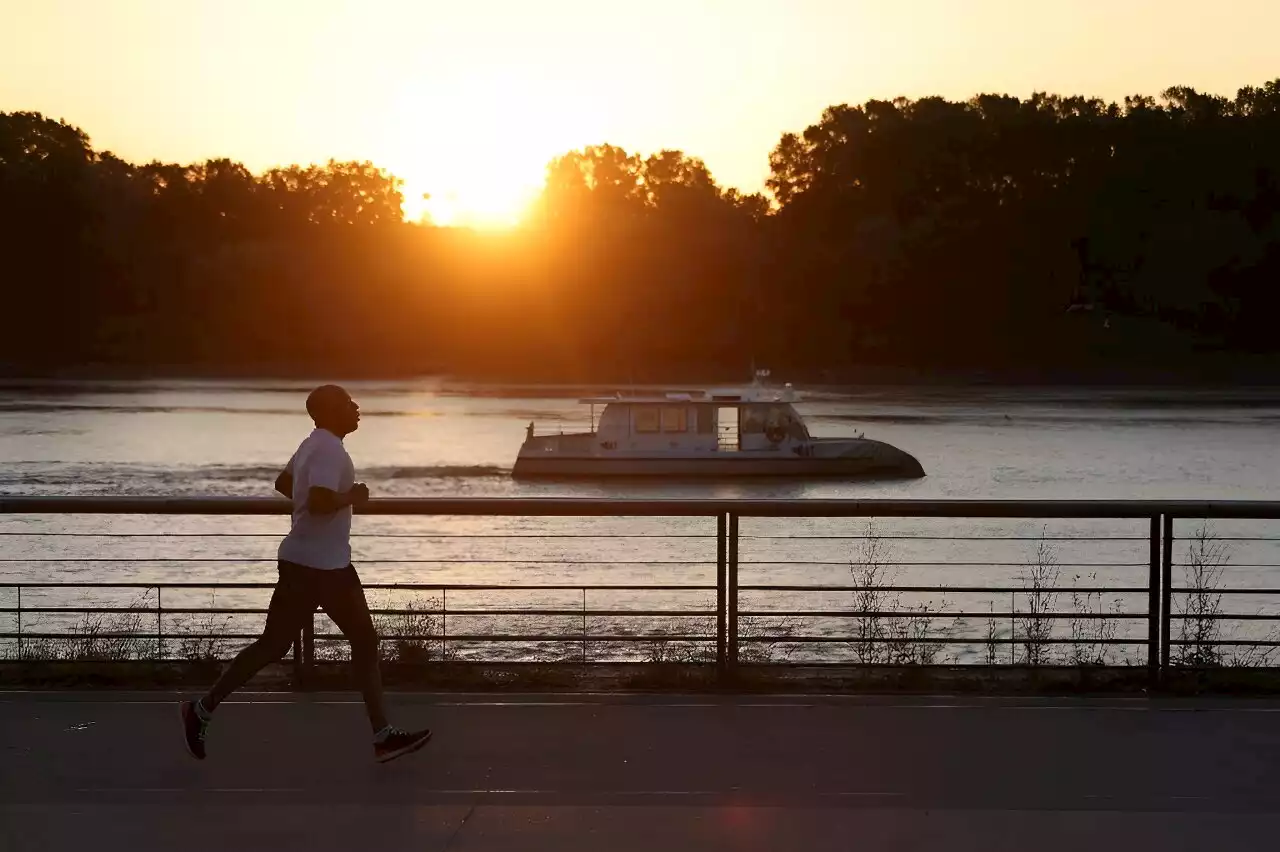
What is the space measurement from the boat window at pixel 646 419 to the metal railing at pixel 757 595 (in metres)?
15.9

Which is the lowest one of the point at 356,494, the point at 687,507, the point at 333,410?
the point at 687,507

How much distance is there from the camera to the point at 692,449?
185 feet

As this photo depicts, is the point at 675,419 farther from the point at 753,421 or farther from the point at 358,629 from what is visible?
the point at 358,629

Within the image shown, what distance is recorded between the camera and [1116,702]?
26.3 feet

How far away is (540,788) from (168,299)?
366ft

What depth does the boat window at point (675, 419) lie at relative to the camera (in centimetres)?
5753

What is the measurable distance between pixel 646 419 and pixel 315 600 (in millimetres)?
50670

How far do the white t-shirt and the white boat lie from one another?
4800cm

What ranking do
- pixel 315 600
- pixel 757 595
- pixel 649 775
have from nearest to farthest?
pixel 649 775 < pixel 315 600 < pixel 757 595

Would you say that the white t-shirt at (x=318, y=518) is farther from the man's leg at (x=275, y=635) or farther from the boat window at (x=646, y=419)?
the boat window at (x=646, y=419)

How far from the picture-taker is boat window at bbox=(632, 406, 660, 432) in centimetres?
5731

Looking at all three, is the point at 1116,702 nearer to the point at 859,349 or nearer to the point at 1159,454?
the point at 1159,454

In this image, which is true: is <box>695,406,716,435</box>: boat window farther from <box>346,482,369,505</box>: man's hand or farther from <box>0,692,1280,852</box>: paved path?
<box>346,482,369,505</box>: man's hand

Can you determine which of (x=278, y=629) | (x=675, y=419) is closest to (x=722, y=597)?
(x=278, y=629)
